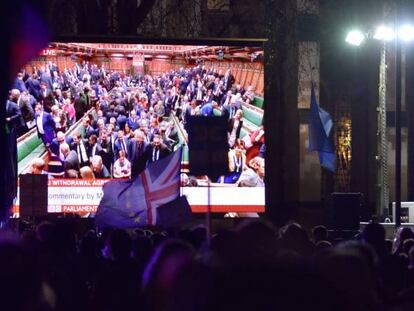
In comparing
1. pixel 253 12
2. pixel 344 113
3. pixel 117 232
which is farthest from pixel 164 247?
pixel 344 113

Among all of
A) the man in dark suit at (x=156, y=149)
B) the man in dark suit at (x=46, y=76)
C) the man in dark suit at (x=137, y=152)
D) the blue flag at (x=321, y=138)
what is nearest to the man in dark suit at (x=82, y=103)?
the man in dark suit at (x=46, y=76)

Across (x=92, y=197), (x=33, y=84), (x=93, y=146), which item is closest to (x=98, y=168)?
(x=93, y=146)

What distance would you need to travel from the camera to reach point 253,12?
2822 cm

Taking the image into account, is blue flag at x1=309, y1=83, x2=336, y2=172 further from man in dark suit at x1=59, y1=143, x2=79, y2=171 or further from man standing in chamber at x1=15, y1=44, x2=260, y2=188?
man in dark suit at x1=59, y1=143, x2=79, y2=171

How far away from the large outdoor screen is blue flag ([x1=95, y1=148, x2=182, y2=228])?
8.25 feet

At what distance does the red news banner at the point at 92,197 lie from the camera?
20.8 meters

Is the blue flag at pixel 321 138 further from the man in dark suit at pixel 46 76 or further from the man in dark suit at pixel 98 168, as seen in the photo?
the man in dark suit at pixel 46 76

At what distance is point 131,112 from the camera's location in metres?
21.3

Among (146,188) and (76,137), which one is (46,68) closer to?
(76,137)

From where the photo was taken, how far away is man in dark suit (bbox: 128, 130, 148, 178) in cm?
2091

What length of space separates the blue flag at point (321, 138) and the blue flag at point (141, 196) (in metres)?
4.32

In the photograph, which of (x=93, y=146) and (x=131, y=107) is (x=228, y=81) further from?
(x=93, y=146)

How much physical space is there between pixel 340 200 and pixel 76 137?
20.3 feet

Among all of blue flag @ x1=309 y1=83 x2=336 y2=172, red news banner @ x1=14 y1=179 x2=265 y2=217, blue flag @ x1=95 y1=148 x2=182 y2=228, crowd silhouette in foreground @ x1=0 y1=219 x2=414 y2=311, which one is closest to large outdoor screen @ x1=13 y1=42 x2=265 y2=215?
red news banner @ x1=14 y1=179 x2=265 y2=217
